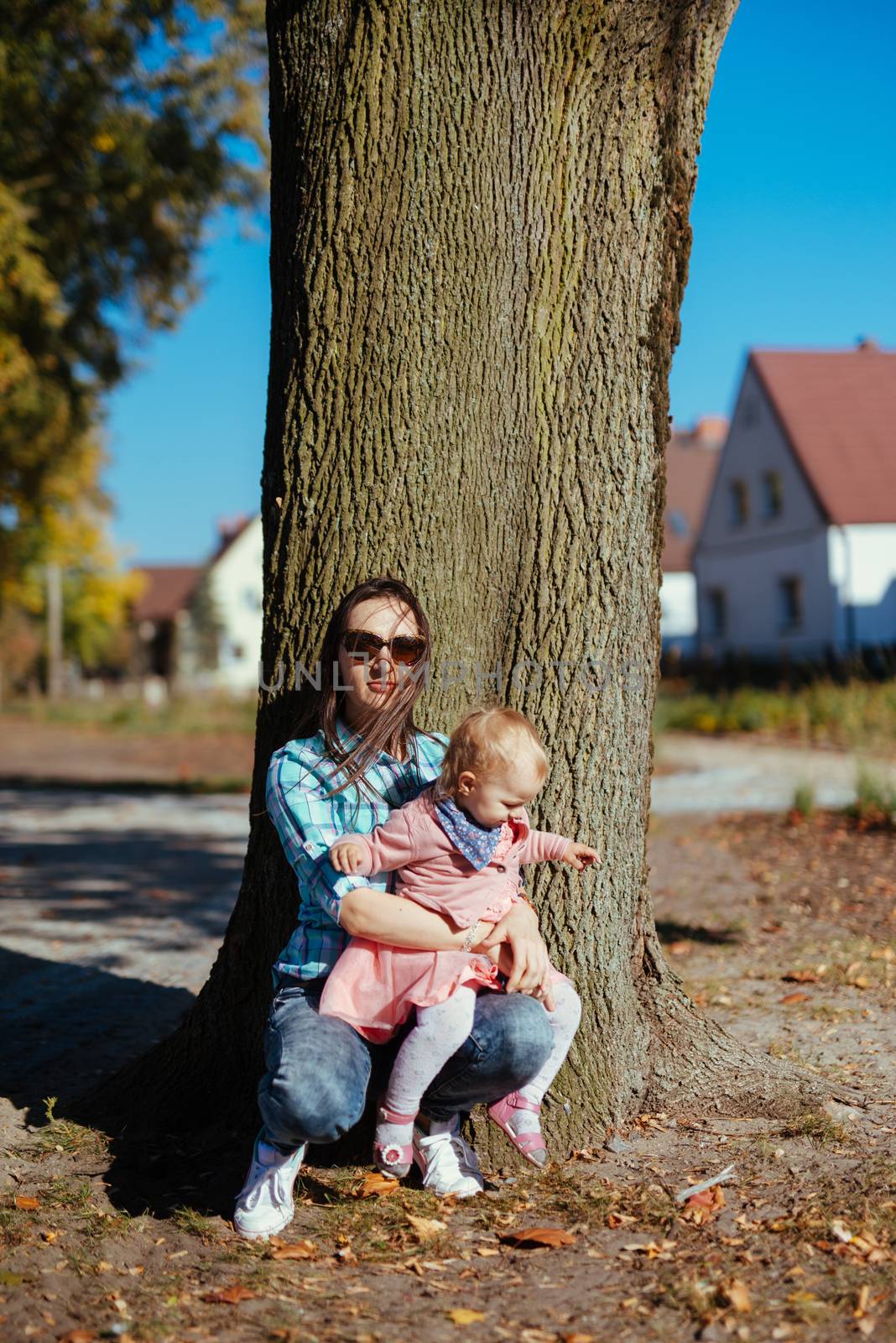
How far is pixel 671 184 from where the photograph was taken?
3.77m

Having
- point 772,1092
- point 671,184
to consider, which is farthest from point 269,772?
point 671,184

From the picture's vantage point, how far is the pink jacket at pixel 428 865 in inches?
120

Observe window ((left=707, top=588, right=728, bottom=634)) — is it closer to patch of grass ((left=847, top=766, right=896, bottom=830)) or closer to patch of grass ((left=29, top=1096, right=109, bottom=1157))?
patch of grass ((left=847, top=766, right=896, bottom=830))

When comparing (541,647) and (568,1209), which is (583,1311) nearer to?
(568,1209)

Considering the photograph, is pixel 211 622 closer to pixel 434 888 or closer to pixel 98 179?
pixel 98 179

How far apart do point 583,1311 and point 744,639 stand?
1245 inches

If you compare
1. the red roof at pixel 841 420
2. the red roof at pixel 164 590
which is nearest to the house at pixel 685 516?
the red roof at pixel 841 420

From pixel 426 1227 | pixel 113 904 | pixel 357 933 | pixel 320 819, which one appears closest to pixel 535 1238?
pixel 426 1227

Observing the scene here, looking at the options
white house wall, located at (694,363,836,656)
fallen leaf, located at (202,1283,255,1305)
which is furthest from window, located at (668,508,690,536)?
fallen leaf, located at (202,1283,255,1305)

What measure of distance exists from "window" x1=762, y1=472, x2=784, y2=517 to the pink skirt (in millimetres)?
29667

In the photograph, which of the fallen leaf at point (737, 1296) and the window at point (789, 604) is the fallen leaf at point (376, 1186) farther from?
the window at point (789, 604)

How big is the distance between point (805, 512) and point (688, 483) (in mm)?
14716

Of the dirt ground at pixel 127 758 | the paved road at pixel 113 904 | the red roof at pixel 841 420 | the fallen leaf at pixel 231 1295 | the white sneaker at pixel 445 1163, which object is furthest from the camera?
the red roof at pixel 841 420

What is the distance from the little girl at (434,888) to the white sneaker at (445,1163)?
0.13 meters
